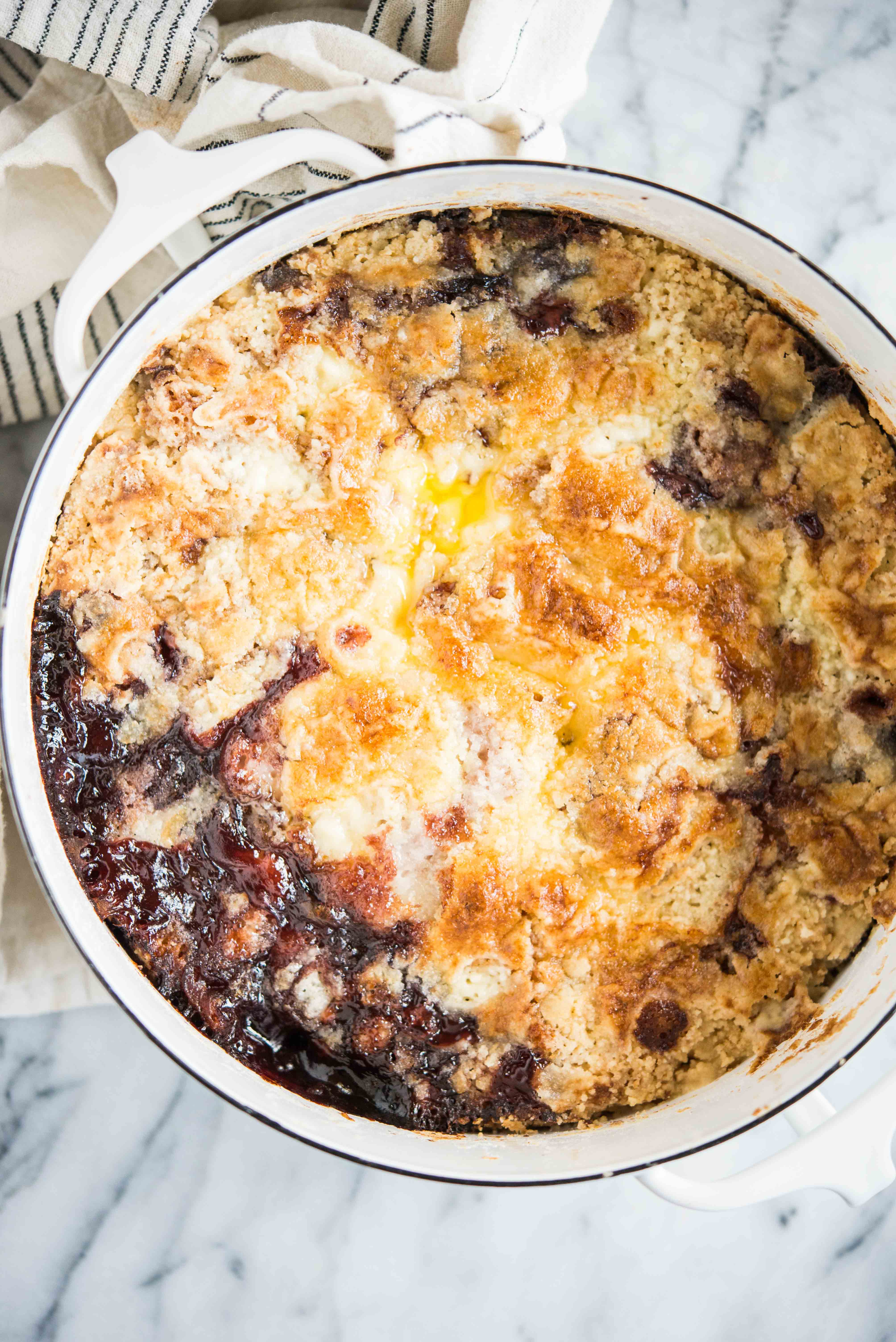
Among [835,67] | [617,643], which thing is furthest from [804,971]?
[835,67]

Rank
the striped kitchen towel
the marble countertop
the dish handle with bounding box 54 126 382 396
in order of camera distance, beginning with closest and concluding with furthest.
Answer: the dish handle with bounding box 54 126 382 396 → the striped kitchen towel → the marble countertop

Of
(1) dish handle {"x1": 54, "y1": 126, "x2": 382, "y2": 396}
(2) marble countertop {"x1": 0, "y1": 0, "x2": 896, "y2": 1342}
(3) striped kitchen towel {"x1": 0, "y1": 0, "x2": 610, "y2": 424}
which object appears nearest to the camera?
(1) dish handle {"x1": 54, "y1": 126, "x2": 382, "y2": 396}

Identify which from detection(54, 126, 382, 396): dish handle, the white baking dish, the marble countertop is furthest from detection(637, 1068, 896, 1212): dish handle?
detection(54, 126, 382, 396): dish handle

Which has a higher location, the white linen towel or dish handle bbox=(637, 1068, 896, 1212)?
the white linen towel

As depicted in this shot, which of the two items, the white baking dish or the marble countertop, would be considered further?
the marble countertop

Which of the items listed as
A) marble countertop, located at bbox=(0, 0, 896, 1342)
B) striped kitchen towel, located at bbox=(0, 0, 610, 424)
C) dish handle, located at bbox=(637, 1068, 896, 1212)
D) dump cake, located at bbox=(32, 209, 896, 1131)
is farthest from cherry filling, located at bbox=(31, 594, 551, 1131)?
striped kitchen towel, located at bbox=(0, 0, 610, 424)

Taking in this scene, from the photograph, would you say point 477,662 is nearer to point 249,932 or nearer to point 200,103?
point 249,932

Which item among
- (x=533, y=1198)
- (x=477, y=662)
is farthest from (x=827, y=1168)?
(x=477, y=662)

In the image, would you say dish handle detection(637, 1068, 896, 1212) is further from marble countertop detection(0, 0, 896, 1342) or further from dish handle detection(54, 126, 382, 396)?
dish handle detection(54, 126, 382, 396)
